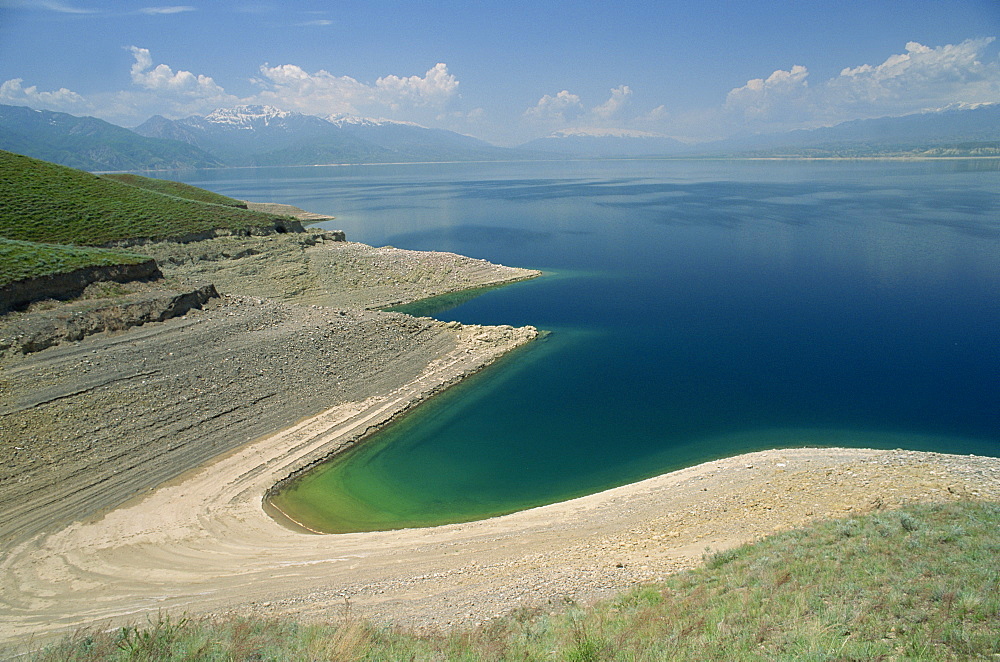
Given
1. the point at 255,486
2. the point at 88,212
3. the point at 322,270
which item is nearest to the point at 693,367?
the point at 255,486

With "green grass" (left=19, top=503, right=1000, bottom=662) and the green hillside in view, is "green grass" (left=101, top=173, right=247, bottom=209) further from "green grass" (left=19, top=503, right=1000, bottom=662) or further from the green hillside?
"green grass" (left=19, top=503, right=1000, bottom=662)

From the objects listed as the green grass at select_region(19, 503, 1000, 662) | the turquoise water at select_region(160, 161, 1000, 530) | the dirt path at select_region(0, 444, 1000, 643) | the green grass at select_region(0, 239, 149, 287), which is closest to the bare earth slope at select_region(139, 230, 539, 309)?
the turquoise water at select_region(160, 161, 1000, 530)

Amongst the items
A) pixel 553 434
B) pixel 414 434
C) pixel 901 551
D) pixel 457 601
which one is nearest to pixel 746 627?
pixel 901 551

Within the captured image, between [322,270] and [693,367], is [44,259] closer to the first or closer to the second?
[322,270]

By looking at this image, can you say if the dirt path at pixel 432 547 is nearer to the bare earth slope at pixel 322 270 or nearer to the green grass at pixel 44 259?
the green grass at pixel 44 259

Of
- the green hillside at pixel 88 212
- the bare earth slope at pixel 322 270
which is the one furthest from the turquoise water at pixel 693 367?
the green hillside at pixel 88 212

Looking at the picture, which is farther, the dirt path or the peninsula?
the peninsula
